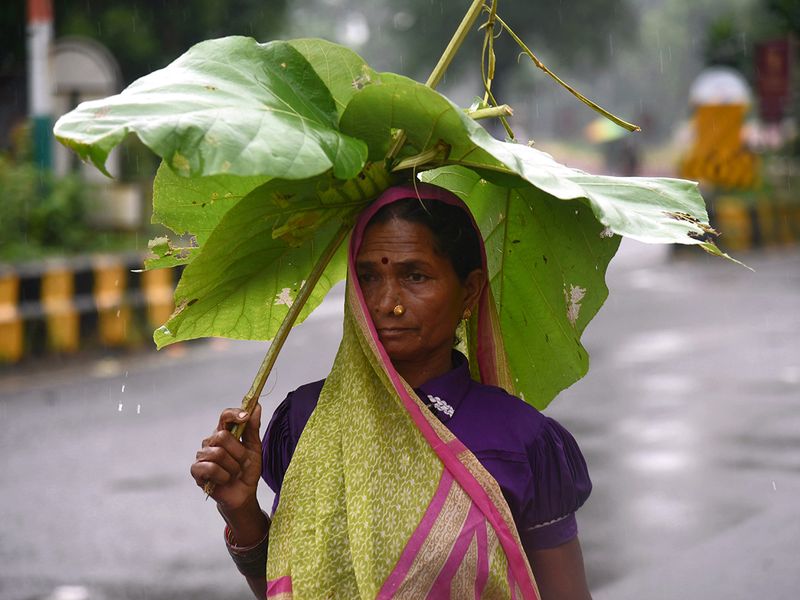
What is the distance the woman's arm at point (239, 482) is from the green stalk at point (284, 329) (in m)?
0.02

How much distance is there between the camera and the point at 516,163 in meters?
1.91

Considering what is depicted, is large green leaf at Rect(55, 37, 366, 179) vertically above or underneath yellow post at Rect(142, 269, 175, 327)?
above

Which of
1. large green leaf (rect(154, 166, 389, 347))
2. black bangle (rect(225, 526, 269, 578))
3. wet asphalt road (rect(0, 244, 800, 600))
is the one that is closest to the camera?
large green leaf (rect(154, 166, 389, 347))

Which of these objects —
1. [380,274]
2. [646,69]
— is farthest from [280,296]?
[646,69]

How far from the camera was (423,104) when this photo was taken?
6.48 ft

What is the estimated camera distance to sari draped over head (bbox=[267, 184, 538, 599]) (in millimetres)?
2104

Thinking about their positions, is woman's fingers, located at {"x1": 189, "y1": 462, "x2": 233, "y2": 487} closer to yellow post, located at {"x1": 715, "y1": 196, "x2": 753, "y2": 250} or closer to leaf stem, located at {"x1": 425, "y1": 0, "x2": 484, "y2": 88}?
leaf stem, located at {"x1": 425, "y1": 0, "x2": 484, "y2": 88}

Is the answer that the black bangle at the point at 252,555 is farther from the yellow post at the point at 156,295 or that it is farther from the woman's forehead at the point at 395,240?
the yellow post at the point at 156,295

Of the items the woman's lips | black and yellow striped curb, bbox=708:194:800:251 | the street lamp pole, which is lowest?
black and yellow striped curb, bbox=708:194:800:251

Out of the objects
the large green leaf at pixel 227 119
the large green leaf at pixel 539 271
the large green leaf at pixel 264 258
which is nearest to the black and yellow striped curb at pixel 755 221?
the large green leaf at pixel 539 271

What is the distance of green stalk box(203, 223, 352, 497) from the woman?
0.02 meters

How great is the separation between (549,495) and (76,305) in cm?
914

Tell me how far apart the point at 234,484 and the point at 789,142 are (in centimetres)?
2703

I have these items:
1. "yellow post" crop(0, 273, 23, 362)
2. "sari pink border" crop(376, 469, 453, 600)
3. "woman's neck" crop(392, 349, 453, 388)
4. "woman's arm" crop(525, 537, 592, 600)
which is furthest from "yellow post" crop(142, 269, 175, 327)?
"sari pink border" crop(376, 469, 453, 600)
